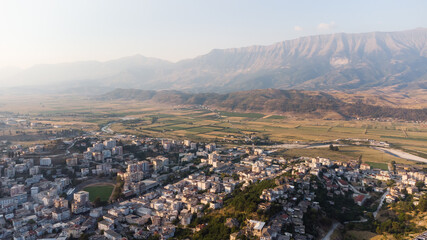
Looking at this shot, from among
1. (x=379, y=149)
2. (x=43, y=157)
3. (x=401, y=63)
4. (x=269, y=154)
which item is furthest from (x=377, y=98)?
(x=401, y=63)

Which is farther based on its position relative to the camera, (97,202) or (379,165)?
(379,165)

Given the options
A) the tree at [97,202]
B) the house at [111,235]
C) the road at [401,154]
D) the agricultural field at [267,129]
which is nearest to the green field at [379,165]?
the agricultural field at [267,129]

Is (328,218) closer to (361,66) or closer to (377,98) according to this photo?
(377,98)

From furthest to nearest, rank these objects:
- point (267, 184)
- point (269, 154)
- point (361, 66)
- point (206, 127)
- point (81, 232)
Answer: point (361, 66) < point (206, 127) < point (269, 154) < point (267, 184) < point (81, 232)

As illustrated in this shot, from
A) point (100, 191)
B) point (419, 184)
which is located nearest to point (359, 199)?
point (419, 184)

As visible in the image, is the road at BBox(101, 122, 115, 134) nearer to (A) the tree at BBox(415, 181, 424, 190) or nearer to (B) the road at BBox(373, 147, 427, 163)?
(B) the road at BBox(373, 147, 427, 163)

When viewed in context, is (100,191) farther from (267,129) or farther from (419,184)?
(267,129)

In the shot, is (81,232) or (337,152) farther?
(337,152)

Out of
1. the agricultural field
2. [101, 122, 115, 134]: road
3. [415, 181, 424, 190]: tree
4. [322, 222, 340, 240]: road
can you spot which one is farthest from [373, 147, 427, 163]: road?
[101, 122, 115, 134]: road
